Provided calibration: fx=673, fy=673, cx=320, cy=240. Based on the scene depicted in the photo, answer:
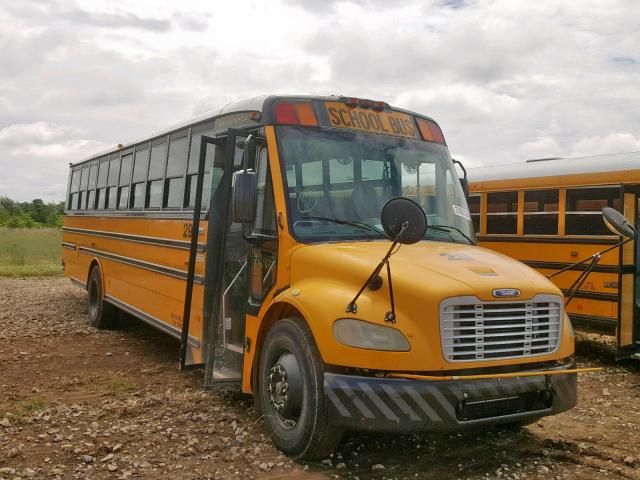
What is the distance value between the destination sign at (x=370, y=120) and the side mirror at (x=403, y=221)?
1425 mm

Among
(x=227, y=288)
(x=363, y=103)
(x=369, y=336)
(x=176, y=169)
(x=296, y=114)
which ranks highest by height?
(x=363, y=103)

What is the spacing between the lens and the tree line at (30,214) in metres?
54.8

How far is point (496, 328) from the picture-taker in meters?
4.03

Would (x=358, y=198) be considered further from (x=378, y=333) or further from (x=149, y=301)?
(x=149, y=301)

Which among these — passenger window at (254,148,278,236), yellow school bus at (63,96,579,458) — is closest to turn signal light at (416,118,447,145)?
yellow school bus at (63,96,579,458)

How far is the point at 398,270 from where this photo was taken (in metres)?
4.12

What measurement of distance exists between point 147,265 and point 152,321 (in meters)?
0.66

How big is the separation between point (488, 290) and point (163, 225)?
4.13 m

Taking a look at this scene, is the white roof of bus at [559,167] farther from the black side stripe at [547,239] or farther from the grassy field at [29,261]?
the grassy field at [29,261]

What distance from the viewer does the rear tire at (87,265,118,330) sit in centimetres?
948

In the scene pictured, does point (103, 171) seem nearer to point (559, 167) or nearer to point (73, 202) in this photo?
point (73, 202)

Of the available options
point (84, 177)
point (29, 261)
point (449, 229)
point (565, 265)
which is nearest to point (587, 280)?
point (565, 265)

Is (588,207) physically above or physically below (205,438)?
above

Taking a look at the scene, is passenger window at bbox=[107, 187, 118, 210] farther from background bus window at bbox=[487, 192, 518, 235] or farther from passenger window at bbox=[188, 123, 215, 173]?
background bus window at bbox=[487, 192, 518, 235]
